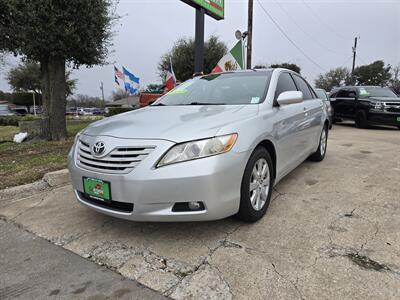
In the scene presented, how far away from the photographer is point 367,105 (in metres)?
10.9

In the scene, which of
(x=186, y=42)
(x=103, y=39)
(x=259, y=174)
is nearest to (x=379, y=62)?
(x=186, y=42)

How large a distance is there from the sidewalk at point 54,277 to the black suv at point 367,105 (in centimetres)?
1100

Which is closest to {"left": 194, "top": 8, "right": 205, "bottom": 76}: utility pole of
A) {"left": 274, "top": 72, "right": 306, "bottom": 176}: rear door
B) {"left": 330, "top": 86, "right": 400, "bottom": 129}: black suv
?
{"left": 274, "top": 72, "right": 306, "bottom": 176}: rear door

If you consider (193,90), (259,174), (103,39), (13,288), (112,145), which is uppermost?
(103,39)

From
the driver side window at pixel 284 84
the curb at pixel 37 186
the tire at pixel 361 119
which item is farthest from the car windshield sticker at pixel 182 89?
the tire at pixel 361 119

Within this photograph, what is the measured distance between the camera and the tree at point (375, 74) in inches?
1965

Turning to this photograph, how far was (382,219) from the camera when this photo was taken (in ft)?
9.64

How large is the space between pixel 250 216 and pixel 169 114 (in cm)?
126

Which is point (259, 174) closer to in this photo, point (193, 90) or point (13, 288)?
point (193, 90)

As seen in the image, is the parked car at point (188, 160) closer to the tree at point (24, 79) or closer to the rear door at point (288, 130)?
the rear door at point (288, 130)

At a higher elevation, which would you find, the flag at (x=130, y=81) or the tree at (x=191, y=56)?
the tree at (x=191, y=56)

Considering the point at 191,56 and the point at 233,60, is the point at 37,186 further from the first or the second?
the point at 191,56

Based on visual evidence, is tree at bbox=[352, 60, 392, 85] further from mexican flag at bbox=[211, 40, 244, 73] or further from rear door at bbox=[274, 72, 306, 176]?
rear door at bbox=[274, 72, 306, 176]

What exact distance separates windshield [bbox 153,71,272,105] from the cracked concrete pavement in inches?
48.7
